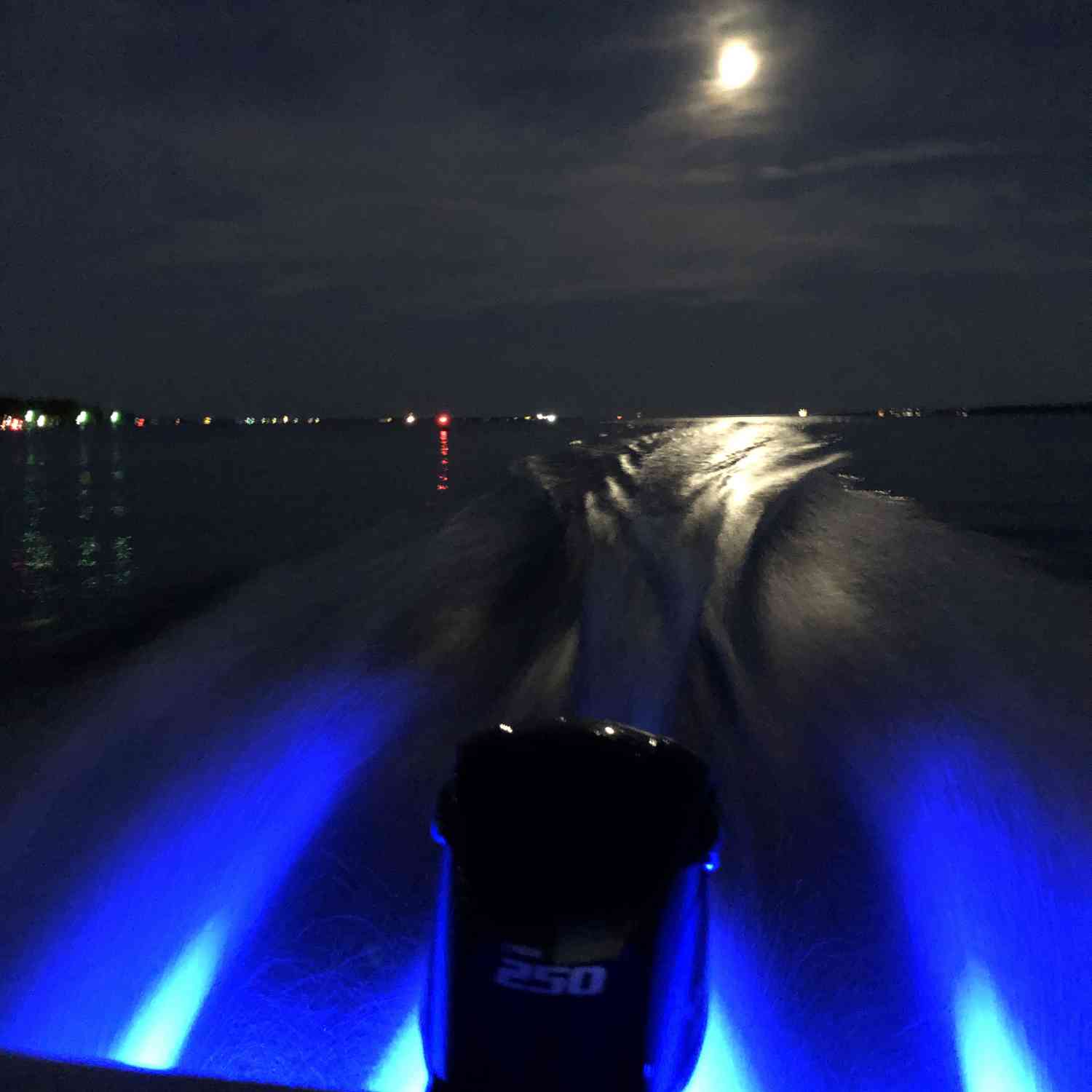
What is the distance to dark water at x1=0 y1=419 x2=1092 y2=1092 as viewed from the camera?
11.1 ft

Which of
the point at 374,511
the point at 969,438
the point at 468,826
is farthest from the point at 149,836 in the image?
the point at 969,438

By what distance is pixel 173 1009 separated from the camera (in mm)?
3586

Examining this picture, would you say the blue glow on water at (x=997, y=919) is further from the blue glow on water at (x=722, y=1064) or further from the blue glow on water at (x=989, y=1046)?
the blue glow on water at (x=722, y=1064)

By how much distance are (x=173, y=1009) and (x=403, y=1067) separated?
1.02 m

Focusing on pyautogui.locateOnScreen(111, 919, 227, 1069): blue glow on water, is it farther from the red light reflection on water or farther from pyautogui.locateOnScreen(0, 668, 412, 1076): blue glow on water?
the red light reflection on water

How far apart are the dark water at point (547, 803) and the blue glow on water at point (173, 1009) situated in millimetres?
11

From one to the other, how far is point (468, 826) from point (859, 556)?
8.46 metres

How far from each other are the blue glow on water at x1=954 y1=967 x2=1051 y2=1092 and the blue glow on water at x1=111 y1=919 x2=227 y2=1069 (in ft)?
8.43

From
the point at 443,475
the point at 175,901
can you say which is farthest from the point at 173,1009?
the point at 443,475

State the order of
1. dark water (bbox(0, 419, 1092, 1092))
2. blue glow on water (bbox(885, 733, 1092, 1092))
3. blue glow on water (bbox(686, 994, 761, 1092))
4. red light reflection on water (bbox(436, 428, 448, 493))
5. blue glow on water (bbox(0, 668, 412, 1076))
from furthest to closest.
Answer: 1. red light reflection on water (bbox(436, 428, 448, 493))
2. blue glow on water (bbox(0, 668, 412, 1076))
3. dark water (bbox(0, 419, 1092, 1092))
4. blue glow on water (bbox(885, 733, 1092, 1092))
5. blue glow on water (bbox(686, 994, 761, 1092))

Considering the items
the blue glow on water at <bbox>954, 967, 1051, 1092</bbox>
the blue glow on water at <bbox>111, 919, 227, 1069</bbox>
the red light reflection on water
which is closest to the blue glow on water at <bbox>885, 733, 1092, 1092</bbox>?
the blue glow on water at <bbox>954, 967, 1051, 1092</bbox>

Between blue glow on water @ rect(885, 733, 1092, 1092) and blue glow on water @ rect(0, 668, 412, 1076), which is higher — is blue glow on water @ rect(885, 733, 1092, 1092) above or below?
above

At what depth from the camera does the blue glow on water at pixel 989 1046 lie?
310 cm

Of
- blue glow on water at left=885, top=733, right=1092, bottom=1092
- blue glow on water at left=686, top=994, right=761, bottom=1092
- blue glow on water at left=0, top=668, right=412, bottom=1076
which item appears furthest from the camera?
blue glow on water at left=0, top=668, right=412, bottom=1076
